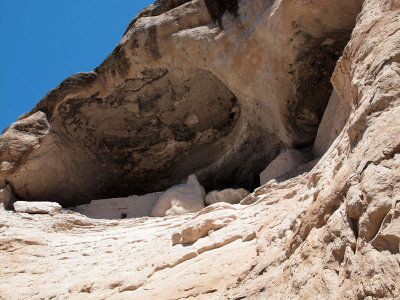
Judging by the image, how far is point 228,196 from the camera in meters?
5.31

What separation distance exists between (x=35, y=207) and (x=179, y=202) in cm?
172

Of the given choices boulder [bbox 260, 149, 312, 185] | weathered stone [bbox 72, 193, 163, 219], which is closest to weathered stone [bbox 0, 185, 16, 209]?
weathered stone [bbox 72, 193, 163, 219]

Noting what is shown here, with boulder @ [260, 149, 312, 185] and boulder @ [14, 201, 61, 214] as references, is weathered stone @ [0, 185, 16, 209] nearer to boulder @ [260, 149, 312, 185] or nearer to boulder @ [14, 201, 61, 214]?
boulder @ [14, 201, 61, 214]

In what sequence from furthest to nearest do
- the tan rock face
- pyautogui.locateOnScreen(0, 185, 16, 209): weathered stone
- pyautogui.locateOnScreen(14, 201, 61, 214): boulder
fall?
pyautogui.locateOnScreen(0, 185, 16, 209): weathered stone < pyautogui.locateOnScreen(14, 201, 61, 214): boulder < the tan rock face

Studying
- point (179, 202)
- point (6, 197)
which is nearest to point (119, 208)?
point (179, 202)

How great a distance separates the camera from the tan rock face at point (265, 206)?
6.30 ft

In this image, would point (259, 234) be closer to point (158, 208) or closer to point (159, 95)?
point (158, 208)

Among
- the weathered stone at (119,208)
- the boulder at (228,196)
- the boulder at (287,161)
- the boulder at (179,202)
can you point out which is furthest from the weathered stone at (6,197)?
the boulder at (287,161)

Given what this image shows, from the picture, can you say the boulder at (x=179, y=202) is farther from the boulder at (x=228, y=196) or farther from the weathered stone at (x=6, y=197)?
the weathered stone at (x=6, y=197)

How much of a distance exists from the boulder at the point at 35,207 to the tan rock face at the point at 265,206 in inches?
6.6

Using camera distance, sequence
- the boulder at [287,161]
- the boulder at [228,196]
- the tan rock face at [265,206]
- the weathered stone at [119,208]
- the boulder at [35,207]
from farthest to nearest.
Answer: the weathered stone at [119,208], the boulder at [35,207], the boulder at [228,196], the boulder at [287,161], the tan rock face at [265,206]

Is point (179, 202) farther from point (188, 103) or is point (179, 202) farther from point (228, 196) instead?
point (188, 103)

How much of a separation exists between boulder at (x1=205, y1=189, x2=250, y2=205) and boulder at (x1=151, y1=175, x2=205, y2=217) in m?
0.12

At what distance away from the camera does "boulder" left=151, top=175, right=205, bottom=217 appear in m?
5.22
